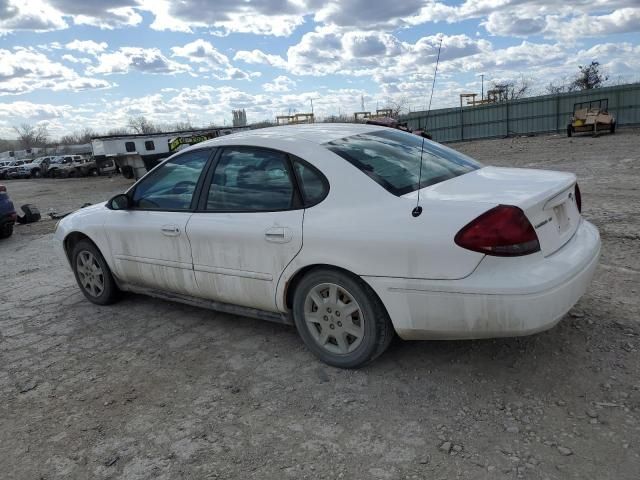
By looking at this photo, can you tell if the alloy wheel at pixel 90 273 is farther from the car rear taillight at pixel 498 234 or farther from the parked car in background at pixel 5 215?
the parked car in background at pixel 5 215

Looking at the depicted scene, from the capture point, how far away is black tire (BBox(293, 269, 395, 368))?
320cm

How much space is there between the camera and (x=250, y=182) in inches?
150

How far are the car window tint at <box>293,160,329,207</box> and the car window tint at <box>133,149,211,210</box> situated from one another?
961 millimetres

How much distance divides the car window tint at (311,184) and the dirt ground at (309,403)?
1.12m

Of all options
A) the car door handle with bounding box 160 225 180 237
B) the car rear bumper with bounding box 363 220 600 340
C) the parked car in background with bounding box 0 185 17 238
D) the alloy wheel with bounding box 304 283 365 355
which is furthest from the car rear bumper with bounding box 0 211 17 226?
the car rear bumper with bounding box 363 220 600 340

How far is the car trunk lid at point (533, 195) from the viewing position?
9.70ft

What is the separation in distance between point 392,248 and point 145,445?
68.0 inches

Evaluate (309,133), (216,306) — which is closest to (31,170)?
(216,306)

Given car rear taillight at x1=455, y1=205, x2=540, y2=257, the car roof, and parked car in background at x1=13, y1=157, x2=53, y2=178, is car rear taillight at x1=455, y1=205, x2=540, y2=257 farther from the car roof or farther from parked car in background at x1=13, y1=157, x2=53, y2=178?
parked car in background at x1=13, y1=157, x2=53, y2=178

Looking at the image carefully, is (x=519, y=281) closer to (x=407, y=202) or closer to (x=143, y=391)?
(x=407, y=202)

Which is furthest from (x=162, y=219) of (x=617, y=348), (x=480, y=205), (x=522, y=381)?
(x=617, y=348)

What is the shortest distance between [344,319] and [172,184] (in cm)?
194

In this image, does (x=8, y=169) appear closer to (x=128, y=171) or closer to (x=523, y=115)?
(x=128, y=171)

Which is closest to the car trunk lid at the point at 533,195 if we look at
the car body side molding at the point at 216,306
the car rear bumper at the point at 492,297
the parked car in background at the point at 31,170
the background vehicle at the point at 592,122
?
the car rear bumper at the point at 492,297
